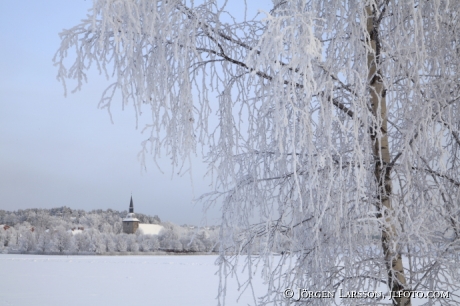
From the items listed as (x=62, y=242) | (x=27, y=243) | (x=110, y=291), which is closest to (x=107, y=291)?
(x=110, y=291)

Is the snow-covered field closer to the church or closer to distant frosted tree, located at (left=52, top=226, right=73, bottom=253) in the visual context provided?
distant frosted tree, located at (left=52, top=226, right=73, bottom=253)

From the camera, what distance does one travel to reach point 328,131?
171cm

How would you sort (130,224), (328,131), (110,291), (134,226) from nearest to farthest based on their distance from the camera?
(328,131) → (110,291) → (134,226) → (130,224)

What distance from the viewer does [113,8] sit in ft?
5.42

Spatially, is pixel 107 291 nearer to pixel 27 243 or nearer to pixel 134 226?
pixel 27 243

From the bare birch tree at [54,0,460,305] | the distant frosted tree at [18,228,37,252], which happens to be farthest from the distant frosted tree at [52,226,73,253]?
the bare birch tree at [54,0,460,305]

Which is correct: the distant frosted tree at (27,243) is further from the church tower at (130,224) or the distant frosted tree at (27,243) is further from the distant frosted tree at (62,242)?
the church tower at (130,224)

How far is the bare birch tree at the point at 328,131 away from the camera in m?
1.89

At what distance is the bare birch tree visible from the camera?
74.2 inches

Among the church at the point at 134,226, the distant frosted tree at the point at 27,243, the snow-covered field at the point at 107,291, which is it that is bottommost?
the distant frosted tree at the point at 27,243

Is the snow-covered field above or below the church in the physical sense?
below

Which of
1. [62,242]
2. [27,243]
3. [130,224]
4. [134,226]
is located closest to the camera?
[27,243]

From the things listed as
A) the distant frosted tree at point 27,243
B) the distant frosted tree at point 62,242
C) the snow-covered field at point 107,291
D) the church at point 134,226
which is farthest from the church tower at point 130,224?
the snow-covered field at point 107,291

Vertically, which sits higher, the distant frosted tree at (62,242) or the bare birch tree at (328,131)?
the bare birch tree at (328,131)
